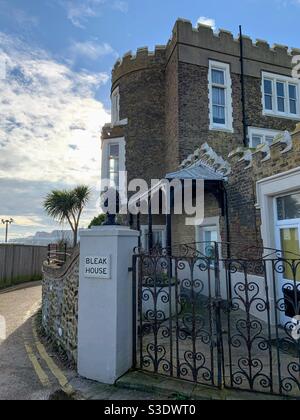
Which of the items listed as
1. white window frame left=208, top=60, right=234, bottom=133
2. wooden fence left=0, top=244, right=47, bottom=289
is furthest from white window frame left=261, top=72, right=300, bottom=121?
wooden fence left=0, top=244, right=47, bottom=289

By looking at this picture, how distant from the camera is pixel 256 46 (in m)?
13.3

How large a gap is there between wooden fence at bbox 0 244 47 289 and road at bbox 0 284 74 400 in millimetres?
6843

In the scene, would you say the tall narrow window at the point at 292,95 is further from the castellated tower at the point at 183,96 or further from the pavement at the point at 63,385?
the pavement at the point at 63,385

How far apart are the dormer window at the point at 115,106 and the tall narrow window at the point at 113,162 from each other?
4.08 feet

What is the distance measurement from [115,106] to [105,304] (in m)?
12.9

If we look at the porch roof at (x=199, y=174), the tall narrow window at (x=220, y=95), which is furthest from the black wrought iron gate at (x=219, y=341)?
the tall narrow window at (x=220, y=95)

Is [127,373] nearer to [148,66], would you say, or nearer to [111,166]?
[111,166]

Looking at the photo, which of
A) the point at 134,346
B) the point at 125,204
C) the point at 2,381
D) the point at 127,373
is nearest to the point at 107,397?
the point at 127,373

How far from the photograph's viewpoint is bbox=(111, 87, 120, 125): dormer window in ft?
47.8

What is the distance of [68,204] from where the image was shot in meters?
21.2

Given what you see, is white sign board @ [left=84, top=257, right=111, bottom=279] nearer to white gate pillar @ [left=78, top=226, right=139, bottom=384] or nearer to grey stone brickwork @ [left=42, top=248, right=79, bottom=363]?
white gate pillar @ [left=78, top=226, right=139, bottom=384]

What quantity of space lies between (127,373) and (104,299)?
3.44 feet

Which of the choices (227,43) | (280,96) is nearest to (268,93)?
(280,96)

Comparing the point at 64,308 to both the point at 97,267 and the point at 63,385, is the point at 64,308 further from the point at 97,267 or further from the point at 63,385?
the point at 97,267
